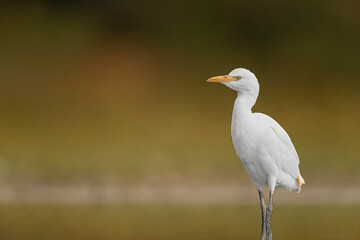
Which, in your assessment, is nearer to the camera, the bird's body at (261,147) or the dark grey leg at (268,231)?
the dark grey leg at (268,231)

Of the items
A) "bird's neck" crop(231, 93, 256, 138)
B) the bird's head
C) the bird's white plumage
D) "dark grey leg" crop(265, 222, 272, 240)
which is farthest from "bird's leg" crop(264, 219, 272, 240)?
the bird's head

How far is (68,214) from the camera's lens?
1367cm

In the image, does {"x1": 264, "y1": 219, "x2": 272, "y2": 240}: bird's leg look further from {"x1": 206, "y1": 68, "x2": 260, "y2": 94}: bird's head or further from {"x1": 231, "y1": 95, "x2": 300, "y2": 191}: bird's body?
{"x1": 206, "y1": 68, "x2": 260, "y2": 94}: bird's head

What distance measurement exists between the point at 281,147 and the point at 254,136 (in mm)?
449

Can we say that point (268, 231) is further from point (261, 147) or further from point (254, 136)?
point (254, 136)

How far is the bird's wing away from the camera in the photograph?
11.4m

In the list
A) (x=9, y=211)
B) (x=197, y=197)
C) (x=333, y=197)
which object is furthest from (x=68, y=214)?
(x=333, y=197)

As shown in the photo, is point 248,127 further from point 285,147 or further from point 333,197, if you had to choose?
point 333,197

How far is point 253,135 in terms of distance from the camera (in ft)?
36.7

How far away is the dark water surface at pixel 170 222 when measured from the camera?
11.1 m

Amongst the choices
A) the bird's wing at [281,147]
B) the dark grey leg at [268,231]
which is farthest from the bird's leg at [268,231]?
the bird's wing at [281,147]

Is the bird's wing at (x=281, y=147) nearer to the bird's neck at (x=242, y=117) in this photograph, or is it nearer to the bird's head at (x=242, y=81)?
the bird's neck at (x=242, y=117)

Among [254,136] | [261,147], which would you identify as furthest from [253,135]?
[261,147]

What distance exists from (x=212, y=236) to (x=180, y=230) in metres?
0.75
